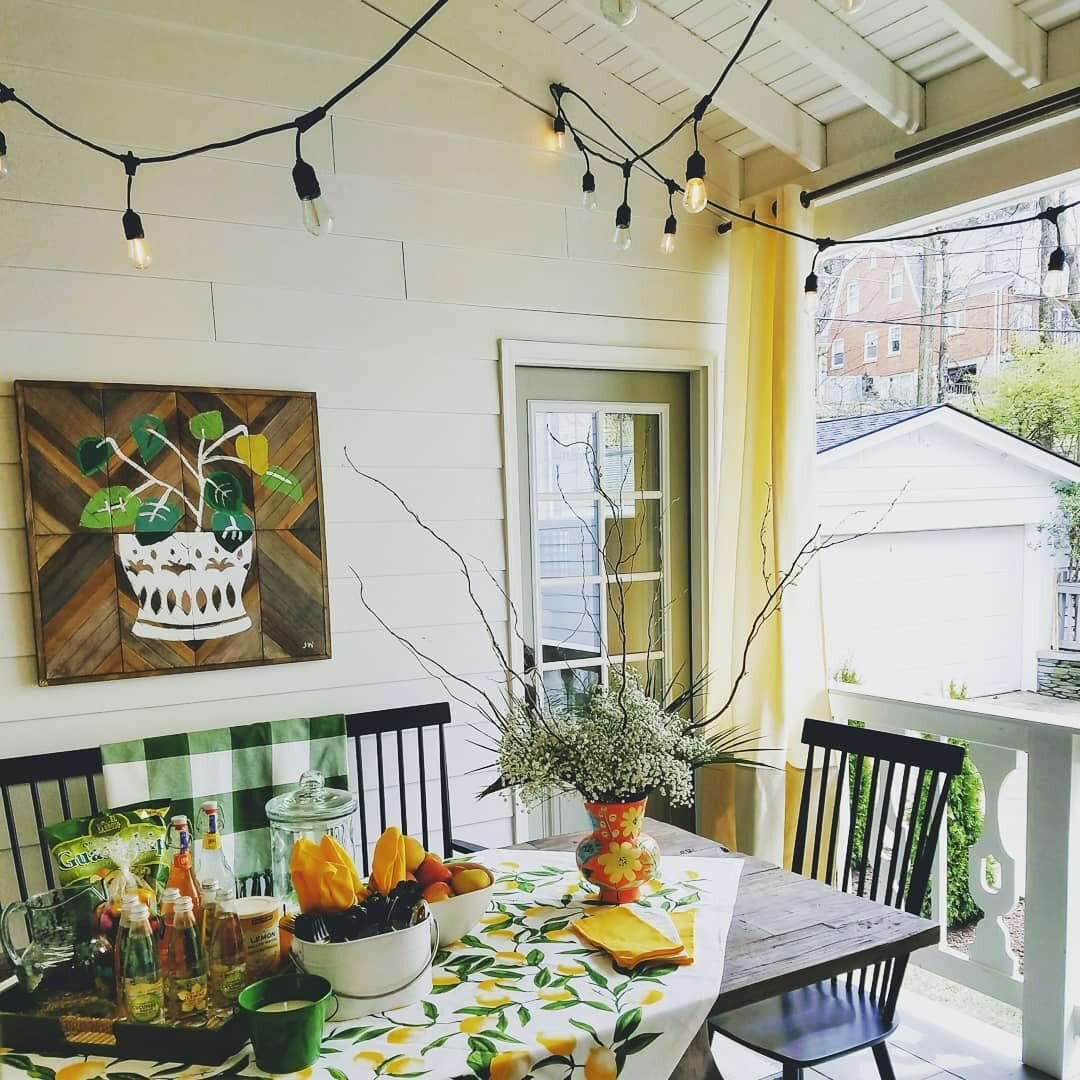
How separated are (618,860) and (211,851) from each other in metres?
0.76

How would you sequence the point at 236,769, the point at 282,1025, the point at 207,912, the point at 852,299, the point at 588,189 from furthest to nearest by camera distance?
1. the point at 852,299
2. the point at 588,189
3. the point at 236,769
4. the point at 207,912
5. the point at 282,1025

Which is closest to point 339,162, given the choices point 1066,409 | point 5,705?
point 5,705

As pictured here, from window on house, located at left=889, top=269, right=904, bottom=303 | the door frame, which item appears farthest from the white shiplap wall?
window on house, located at left=889, top=269, right=904, bottom=303

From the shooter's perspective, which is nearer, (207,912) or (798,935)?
(207,912)

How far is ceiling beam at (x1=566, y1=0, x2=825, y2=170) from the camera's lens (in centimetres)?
276

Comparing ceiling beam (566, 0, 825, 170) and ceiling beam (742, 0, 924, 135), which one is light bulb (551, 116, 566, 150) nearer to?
ceiling beam (566, 0, 825, 170)

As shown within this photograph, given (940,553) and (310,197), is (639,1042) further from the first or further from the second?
(940,553)

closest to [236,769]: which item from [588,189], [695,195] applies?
[695,195]

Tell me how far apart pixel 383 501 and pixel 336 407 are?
0.30 meters

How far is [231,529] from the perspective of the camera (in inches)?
101

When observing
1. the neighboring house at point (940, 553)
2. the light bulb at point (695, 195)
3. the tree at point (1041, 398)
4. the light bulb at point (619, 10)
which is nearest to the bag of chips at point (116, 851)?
the light bulb at point (619, 10)

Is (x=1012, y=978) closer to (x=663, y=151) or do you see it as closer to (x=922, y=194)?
(x=922, y=194)

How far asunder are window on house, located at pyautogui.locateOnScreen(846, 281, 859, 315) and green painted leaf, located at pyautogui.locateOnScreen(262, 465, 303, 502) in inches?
168

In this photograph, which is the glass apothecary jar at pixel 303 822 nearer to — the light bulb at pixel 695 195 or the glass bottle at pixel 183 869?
the glass bottle at pixel 183 869
